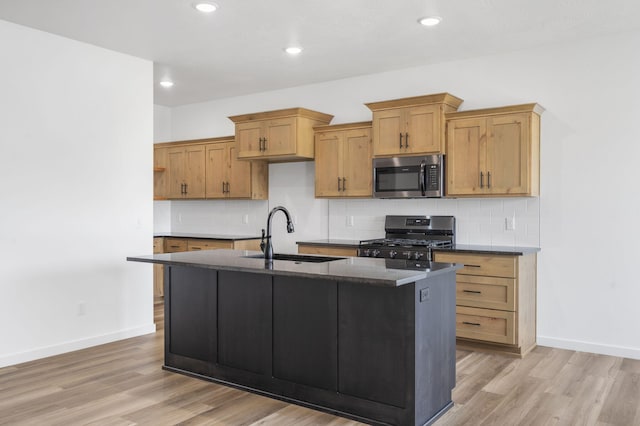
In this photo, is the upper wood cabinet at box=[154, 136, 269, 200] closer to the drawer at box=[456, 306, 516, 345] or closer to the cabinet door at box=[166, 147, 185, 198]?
the cabinet door at box=[166, 147, 185, 198]

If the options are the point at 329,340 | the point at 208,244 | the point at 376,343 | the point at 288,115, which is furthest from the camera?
the point at 208,244

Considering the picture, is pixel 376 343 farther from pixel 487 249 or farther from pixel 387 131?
pixel 387 131

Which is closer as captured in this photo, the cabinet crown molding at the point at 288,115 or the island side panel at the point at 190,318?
the island side panel at the point at 190,318

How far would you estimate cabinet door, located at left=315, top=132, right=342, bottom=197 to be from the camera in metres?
5.66

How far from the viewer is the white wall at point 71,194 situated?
13.6 ft

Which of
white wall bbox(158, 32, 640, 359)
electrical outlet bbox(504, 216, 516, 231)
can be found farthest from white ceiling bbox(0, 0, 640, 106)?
electrical outlet bbox(504, 216, 516, 231)

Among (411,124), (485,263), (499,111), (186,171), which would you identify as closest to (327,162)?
(411,124)

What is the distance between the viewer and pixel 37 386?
3621 mm

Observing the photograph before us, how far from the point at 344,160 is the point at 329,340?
9.14 ft

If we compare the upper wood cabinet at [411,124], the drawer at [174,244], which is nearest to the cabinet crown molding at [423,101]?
the upper wood cabinet at [411,124]

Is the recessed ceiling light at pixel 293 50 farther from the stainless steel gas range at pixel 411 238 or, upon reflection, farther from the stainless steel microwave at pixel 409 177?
the stainless steel gas range at pixel 411 238

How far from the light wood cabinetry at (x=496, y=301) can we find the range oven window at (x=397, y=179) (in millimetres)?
724

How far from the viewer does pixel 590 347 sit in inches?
178

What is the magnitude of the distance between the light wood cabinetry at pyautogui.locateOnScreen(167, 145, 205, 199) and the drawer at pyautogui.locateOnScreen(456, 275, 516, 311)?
12.0 ft
